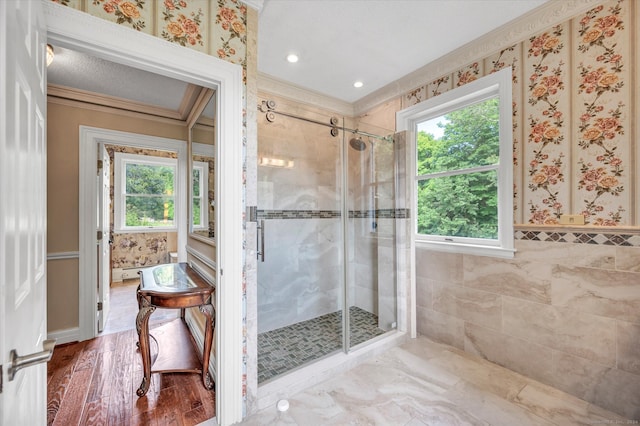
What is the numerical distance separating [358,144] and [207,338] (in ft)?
7.09

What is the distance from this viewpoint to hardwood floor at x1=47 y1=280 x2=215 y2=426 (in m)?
1.65

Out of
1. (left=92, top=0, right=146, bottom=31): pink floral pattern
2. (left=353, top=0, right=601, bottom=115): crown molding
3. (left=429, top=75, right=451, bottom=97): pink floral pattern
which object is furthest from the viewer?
(left=429, top=75, right=451, bottom=97): pink floral pattern

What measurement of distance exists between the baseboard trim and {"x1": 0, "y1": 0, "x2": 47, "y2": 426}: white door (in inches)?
84.6

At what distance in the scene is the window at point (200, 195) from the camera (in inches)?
96.0

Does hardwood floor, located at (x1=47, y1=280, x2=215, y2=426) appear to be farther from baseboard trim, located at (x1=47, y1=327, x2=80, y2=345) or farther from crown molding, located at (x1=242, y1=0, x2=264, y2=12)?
crown molding, located at (x1=242, y1=0, x2=264, y2=12)

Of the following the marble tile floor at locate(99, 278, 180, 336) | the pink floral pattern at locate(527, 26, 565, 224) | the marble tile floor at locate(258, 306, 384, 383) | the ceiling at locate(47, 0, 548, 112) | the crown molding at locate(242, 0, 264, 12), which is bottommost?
the marble tile floor at locate(99, 278, 180, 336)

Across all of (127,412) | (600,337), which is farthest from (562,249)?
(127,412)

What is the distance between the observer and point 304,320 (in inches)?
118

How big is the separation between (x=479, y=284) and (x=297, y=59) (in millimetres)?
2499

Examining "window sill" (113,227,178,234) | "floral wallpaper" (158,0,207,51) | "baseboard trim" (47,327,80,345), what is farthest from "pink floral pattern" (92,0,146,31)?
"window sill" (113,227,178,234)

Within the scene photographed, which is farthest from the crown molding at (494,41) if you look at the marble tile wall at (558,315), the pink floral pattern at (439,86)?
the marble tile wall at (558,315)

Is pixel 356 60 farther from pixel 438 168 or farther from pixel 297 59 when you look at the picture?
pixel 438 168

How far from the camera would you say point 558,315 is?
1.83 m

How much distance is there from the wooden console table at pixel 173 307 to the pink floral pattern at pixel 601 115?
256 centimetres
